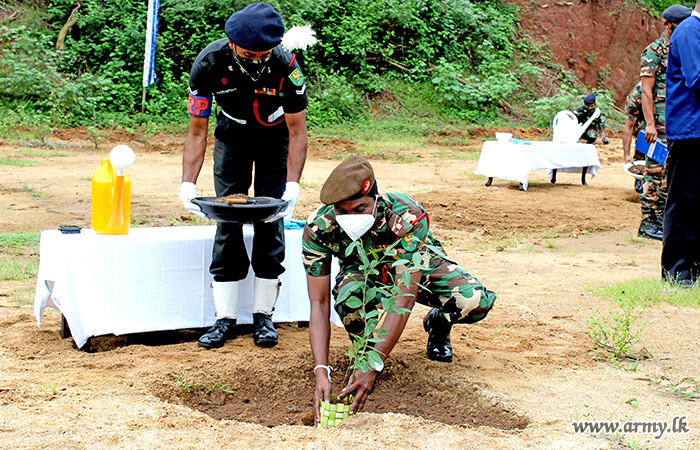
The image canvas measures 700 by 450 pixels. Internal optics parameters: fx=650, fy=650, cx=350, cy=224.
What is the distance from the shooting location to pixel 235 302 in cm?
352

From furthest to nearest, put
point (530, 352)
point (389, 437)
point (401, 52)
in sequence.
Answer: point (401, 52)
point (530, 352)
point (389, 437)

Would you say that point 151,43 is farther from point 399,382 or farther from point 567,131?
point 399,382

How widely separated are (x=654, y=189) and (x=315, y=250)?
4.86m

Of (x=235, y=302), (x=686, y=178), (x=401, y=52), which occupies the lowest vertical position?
(x=235, y=302)

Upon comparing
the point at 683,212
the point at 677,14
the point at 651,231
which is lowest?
the point at 651,231

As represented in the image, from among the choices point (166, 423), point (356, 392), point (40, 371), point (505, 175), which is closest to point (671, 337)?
point (356, 392)

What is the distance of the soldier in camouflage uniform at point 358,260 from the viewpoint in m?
2.59

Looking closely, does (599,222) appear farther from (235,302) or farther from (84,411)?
(84,411)

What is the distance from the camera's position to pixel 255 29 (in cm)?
303

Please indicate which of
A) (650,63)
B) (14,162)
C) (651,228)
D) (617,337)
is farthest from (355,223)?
(14,162)

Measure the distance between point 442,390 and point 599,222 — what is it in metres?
5.51

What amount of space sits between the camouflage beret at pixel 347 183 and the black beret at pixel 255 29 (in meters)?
0.86

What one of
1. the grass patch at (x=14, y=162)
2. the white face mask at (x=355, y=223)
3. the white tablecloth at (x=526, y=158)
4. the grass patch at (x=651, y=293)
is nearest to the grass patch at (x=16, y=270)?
the white face mask at (x=355, y=223)

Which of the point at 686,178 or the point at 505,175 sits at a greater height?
the point at 686,178
